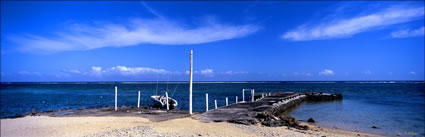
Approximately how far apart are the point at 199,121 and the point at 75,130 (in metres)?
5.96

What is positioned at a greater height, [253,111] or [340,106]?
[253,111]

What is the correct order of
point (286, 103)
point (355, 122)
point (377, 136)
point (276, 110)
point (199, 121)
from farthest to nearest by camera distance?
1. point (286, 103)
2. point (276, 110)
3. point (355, 122)
4. point (199, 121)
5. point (377, 136)

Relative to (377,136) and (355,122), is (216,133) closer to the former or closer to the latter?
(377,136)

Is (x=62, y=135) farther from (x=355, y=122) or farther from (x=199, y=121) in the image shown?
(x=355, y=122)

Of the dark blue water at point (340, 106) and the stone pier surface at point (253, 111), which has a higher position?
the stone pier surface at point (253, 111)

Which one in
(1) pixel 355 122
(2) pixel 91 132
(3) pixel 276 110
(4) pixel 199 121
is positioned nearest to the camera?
(2) pixel 91 132

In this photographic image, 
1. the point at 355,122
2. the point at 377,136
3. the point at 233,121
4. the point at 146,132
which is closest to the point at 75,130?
the point at 146,132

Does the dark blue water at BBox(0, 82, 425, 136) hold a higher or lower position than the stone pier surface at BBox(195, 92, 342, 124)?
lower

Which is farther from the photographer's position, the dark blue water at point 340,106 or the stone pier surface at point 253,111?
the dark blue water at point 340,106

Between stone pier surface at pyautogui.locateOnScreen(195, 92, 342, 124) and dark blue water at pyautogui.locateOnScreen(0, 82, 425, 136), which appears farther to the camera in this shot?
dark blue water at pyautogui.locateOnScreen(0, 82, 425, 136)

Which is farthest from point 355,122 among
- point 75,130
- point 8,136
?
point 8,136

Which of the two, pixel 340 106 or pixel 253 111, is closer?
pixel 253 111

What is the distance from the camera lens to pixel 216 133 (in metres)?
11.1

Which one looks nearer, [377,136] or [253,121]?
[377,136]
